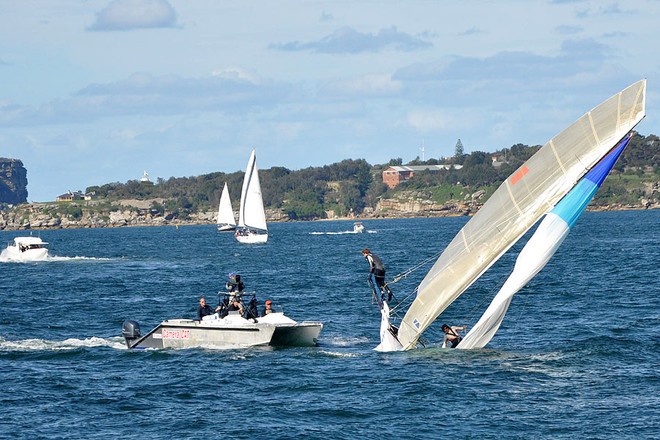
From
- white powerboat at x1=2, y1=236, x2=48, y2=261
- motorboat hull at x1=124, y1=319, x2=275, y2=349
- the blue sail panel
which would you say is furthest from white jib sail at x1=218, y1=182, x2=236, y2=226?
the blue sail panel

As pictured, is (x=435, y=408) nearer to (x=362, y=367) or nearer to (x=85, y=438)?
(x=362, y=367)

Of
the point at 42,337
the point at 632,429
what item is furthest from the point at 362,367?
the point at 42,337

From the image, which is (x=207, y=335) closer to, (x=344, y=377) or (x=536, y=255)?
(x=344, y=377)

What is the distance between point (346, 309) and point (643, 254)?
40809mm

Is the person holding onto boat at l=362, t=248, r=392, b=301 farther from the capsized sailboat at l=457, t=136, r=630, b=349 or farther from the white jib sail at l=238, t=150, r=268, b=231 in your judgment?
the white jib sail at l=238, t=150, r=268, b=231

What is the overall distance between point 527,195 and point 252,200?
93806mm

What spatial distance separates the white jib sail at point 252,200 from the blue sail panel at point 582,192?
90.9 meters

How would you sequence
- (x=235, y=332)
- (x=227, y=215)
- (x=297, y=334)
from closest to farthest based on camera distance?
(x=235, y=332) < (x=297, y=334) < (x=227, y=215)

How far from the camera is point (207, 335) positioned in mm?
36219

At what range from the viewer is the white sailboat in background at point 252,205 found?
406ft

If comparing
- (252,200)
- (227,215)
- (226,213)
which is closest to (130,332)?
(252,200)

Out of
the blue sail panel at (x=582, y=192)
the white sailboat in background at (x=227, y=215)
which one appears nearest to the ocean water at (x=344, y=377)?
the blue sail panel at (x=582, y=192)

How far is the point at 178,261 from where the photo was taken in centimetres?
9319

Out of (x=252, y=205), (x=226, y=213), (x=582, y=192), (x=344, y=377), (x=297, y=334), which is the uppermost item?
(x=252, y=205)
